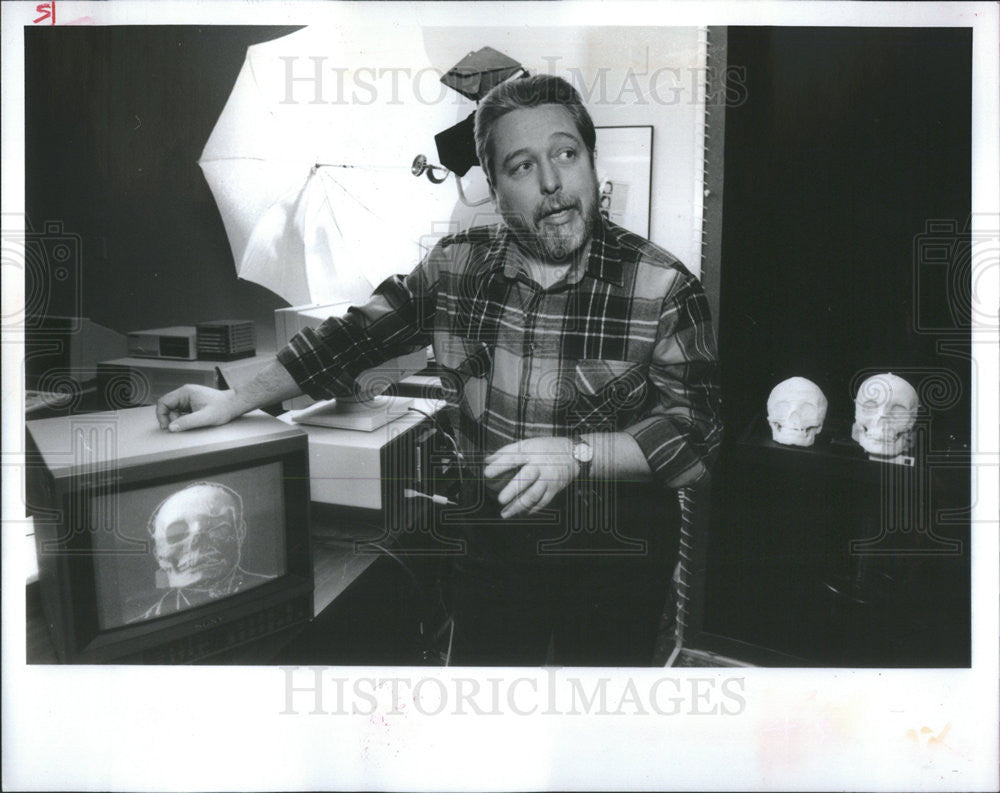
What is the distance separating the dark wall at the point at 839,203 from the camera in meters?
1.90

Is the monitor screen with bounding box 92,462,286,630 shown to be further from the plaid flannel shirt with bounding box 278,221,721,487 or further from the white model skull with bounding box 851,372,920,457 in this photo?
the white model skull with bounding box 851,372,920,457

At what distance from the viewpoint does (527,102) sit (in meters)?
1.87

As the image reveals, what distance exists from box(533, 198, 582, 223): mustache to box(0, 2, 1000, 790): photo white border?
1.04m

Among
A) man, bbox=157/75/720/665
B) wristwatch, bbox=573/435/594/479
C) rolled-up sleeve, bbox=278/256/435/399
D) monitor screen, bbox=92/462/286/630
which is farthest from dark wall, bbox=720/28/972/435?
monitor screen, bbox=92/462/286/630

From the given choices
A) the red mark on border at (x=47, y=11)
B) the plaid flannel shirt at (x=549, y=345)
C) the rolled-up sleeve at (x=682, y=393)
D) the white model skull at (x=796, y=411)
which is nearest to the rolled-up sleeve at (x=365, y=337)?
the plaid flannel shirt at (x=549, y=345)

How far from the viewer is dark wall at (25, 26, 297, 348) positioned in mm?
1918

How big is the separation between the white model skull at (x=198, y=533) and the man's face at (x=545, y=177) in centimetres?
93

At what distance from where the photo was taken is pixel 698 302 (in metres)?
1.90

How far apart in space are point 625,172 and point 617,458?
0.66 metres

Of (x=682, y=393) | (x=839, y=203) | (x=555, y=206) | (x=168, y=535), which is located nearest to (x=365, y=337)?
(x=555, y=206)

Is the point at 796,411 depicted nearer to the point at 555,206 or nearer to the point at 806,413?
the point at 806,413

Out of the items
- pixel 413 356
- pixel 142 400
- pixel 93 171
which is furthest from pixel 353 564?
pixel 93 171

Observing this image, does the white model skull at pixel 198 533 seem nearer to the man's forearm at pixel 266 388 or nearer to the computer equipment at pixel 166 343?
the man's forearm at pixel 266 388

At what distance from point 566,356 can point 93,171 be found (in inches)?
47.4
